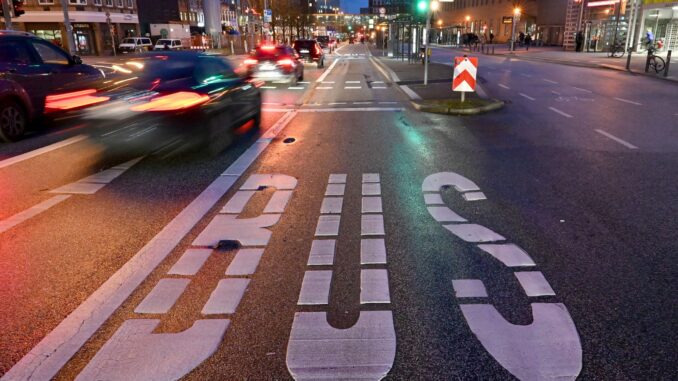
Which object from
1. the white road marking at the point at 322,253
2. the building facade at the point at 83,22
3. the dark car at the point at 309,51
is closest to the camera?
the white road marking at the point at 322,253

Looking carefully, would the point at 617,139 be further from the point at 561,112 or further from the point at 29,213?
the point at 29,213

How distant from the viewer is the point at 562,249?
15.1ft

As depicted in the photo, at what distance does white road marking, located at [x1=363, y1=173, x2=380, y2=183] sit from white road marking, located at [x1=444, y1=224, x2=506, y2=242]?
1926 millimetres

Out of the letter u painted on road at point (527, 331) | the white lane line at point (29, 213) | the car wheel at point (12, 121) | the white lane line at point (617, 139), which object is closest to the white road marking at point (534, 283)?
the letter u painted on road at point (527, 331)

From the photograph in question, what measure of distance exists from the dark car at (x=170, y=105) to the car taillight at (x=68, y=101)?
564 mm

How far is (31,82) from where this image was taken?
10242 millimetres

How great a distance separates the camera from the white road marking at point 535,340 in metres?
2.95

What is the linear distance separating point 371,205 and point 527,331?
9.17 feet

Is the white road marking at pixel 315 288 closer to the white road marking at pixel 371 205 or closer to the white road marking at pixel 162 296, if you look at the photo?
the white road marking at pixel 162 296

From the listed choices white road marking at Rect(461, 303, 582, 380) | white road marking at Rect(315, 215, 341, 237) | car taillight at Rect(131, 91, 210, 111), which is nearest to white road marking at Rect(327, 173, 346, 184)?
white road marking at Rect(315, 215, 341, 237)

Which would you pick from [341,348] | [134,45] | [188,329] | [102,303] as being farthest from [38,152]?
[134,45]

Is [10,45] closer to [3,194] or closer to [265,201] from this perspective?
[3,194]

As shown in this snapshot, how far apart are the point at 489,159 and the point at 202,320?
19.2 ft

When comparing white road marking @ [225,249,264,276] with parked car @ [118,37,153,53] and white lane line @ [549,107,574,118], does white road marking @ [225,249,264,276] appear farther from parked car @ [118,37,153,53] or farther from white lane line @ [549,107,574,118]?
parked car @ [118,37,153,53]
